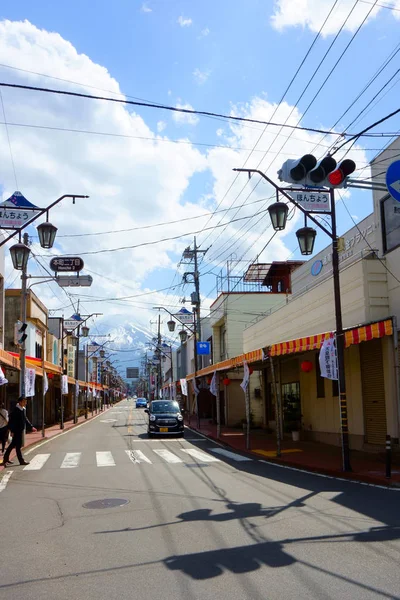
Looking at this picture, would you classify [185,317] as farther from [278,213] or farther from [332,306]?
[278,213]

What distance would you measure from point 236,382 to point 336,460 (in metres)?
20.7

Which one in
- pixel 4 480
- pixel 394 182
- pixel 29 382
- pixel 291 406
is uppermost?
pixel 394 182

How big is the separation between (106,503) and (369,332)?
7.84m

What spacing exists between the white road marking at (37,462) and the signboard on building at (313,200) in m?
10.1

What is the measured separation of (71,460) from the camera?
17328 mm

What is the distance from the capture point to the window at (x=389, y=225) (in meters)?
15.6

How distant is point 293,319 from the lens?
23.4 m

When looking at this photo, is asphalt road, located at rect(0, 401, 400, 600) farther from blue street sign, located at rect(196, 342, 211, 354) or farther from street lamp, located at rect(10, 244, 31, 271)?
blue street sign, located at rect(196, 342, 211, 354)

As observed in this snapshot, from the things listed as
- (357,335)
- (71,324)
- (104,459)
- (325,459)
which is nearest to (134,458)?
(104,459)

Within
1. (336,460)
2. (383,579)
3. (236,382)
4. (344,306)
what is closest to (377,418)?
(336,460)

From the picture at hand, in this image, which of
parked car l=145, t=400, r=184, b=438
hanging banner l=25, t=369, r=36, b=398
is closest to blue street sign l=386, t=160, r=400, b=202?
hanging banner l=25, t=369, r=36, b=398

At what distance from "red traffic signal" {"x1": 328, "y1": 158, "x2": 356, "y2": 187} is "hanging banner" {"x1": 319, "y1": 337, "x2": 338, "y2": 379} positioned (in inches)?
188

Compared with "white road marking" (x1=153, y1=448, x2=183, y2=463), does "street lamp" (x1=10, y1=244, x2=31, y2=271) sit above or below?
above

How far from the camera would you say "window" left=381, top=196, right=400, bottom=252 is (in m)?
15.6
